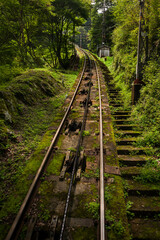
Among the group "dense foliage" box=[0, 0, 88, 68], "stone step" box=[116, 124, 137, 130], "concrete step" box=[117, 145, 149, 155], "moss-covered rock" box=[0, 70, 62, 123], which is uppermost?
"dense foliage" box=[0, 0, 88, 68]

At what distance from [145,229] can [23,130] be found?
491 cm

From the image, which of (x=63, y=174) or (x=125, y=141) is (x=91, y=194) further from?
(x=125, y=141)

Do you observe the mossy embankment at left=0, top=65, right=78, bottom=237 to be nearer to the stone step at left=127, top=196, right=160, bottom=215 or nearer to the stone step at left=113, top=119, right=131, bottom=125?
the stone step at left=127, top=196, right=160, bottom=215

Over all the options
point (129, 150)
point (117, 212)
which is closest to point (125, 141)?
point (129, 150)

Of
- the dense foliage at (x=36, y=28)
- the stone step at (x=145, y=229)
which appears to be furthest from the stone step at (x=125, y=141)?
the dense foliage at (x=36, y=28)

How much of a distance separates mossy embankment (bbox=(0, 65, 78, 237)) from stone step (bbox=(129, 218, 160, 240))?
2.35 metres

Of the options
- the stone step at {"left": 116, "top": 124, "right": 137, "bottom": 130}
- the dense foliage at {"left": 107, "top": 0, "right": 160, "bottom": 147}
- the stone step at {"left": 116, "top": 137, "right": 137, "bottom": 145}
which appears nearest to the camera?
the stone step at {"left": 116, "top": 137, "right": 137, "bottom": 145}

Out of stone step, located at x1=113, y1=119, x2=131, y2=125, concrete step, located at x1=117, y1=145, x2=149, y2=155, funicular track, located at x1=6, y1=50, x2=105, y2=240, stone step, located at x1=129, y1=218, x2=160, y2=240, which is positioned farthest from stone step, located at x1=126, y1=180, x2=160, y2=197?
stone step, located at x1=113, y1=119, x2=131, y2=125

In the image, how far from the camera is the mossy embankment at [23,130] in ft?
12.1

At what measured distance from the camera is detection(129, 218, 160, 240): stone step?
9.25 feet

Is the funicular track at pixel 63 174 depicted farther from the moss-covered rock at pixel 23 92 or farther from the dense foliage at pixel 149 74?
the moss-covered rock at pixel 23 92

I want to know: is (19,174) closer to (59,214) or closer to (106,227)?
(59,214)

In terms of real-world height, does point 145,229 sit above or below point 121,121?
below

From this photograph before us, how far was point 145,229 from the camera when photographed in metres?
2.95
